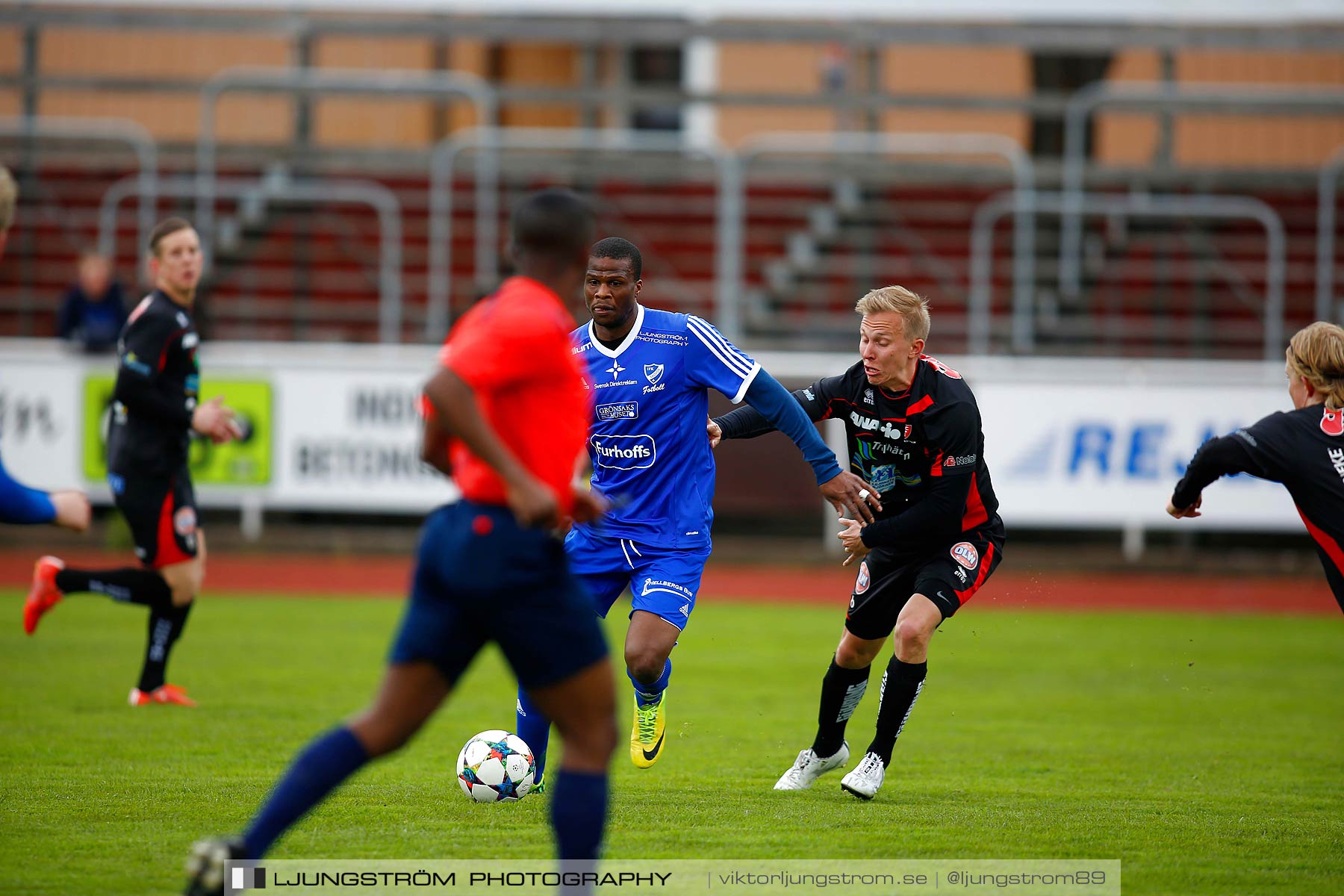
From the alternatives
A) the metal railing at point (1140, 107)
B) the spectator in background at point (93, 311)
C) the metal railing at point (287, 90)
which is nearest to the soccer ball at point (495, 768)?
the spectator in background at point (93, 311)

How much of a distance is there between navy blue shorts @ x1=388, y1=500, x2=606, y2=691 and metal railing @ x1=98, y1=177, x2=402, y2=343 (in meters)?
13.6

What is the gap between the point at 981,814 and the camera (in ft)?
20.9

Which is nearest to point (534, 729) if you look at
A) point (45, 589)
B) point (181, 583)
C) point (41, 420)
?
point (181, 583)

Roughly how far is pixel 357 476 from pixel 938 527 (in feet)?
34.1

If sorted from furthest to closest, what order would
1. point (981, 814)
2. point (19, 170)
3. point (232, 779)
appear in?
point (19, 170)
point (232, 779)
point (981, 814)

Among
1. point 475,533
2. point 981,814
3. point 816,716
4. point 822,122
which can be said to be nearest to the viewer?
point 475,533

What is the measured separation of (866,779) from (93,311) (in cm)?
1199

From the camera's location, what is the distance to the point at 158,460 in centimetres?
877

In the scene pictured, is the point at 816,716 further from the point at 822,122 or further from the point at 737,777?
the point at 822,122

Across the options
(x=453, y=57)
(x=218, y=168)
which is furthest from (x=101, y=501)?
(x=453, y=57)

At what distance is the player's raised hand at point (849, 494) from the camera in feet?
20.9

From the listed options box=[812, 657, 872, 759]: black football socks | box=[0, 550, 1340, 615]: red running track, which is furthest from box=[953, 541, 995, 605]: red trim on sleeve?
box=[0, 550, 1340, 615]: red running track

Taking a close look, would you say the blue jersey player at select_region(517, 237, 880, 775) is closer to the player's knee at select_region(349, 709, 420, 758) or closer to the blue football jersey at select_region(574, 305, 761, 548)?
the blue football jersey at select_region(574, 305, 761, 548)

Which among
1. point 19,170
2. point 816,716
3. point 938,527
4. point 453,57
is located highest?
point 453,57
